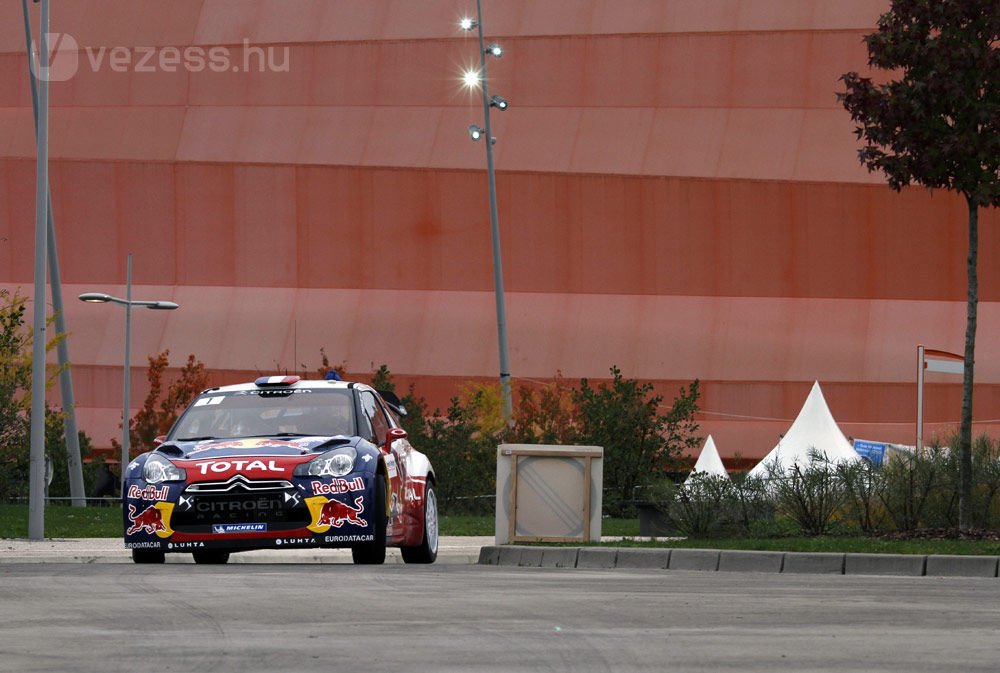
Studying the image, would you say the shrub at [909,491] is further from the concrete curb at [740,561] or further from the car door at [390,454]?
the car door at [390,454]

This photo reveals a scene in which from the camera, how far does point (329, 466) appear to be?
1570 centimetres

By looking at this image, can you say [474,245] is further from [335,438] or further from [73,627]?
[73,627]

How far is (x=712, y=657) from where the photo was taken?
337 inches

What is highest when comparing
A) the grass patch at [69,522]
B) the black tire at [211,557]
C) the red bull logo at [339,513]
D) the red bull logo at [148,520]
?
the red bull logo at [339,513]

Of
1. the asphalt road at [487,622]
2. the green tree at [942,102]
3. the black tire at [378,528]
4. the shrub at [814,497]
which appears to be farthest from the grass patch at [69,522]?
the green tree at [942,102]

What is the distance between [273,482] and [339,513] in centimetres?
60

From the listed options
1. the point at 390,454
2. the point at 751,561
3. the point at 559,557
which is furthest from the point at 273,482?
the point at 751,561

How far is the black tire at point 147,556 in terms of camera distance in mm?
16625

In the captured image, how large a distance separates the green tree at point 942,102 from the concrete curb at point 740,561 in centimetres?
352

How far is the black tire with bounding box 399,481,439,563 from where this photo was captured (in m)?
17.7

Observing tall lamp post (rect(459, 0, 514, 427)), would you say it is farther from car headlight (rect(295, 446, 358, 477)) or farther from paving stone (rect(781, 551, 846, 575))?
car headlight (rect(295, 446, 358, 477))

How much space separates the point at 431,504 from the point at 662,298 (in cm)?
3069

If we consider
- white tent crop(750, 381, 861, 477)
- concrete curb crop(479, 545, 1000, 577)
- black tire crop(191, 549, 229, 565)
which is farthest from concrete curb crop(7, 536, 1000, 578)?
white tent crop(750, 381, 861, 477)

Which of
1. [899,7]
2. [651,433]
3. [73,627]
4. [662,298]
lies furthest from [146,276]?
[73,627]
